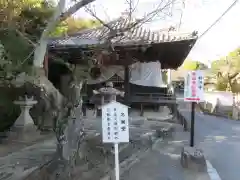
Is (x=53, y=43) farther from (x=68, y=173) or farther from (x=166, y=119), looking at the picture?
(x=68, y=173)

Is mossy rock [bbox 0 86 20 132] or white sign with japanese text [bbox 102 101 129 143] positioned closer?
white sign with japanese text [bbox 102 101 129 143]

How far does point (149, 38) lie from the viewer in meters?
13.1

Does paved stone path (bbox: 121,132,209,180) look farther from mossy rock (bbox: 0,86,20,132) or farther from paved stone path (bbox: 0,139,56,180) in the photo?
mossy rock (bbox: 0,86,20,132)

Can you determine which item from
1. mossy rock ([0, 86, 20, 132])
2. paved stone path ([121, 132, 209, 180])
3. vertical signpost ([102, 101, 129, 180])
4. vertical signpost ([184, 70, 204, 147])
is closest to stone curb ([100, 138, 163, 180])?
paved stone path ([121, 132, 209, 180])

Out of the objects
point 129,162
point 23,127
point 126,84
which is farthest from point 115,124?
point 126,84

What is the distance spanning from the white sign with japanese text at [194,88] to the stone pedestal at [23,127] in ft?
17.4

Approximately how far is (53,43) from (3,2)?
6.28 m

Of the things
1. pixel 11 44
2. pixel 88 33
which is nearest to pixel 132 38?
pixel 88 33

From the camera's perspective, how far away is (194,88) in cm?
895

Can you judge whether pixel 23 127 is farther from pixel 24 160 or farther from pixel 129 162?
pixel 129 162

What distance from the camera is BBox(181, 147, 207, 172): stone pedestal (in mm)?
8198

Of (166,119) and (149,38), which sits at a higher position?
(149,38)

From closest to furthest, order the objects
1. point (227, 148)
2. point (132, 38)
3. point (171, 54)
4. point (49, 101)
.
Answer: point (49, 101) < point (227, 148) < point (132, 38) < point (171, 54)

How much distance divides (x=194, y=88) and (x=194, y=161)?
6.51 feet
